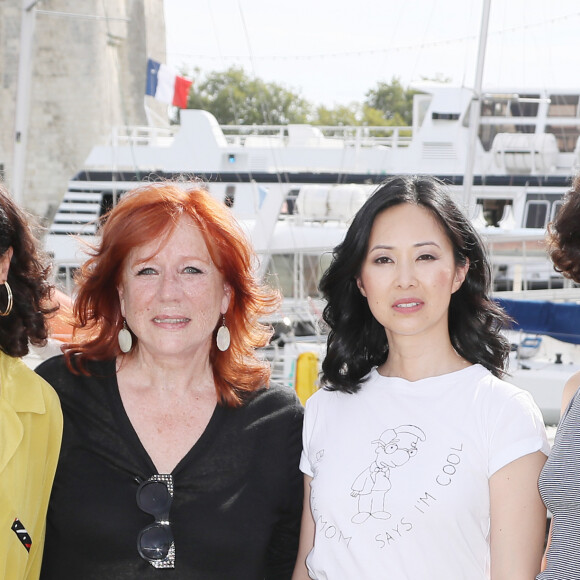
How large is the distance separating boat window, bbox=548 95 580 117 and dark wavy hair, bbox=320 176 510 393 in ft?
59.1

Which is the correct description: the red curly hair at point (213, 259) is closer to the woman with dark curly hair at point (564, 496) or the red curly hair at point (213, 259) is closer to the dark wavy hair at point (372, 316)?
the dark wavy hair at point (372, 316)

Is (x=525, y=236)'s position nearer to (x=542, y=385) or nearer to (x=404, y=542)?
(x=542, y=385)

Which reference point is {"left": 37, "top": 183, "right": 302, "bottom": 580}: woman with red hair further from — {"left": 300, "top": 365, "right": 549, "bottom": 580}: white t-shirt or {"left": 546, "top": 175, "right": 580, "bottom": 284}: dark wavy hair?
{"left": 546, "top": 175, "right": 580, "bottom": 284}: dark wavy hair

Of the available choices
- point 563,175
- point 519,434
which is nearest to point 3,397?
point 519,434

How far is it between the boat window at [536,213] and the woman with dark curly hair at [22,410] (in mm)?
17082

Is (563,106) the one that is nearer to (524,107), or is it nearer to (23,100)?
(524,107)

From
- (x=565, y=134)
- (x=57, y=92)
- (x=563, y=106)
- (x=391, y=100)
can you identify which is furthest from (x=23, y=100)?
(x=391, y=100)

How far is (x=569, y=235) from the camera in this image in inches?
95.7

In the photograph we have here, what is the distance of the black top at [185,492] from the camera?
8.02 feet

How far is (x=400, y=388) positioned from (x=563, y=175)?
17670mm

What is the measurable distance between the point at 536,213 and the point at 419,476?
17309 mm

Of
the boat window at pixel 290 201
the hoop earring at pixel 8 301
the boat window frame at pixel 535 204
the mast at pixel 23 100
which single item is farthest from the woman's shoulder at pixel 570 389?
the boat window at pixel 290 201

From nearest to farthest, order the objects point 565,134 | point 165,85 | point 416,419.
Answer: point 416,419
point 165,85
point 565,134

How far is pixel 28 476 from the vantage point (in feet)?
7.87
